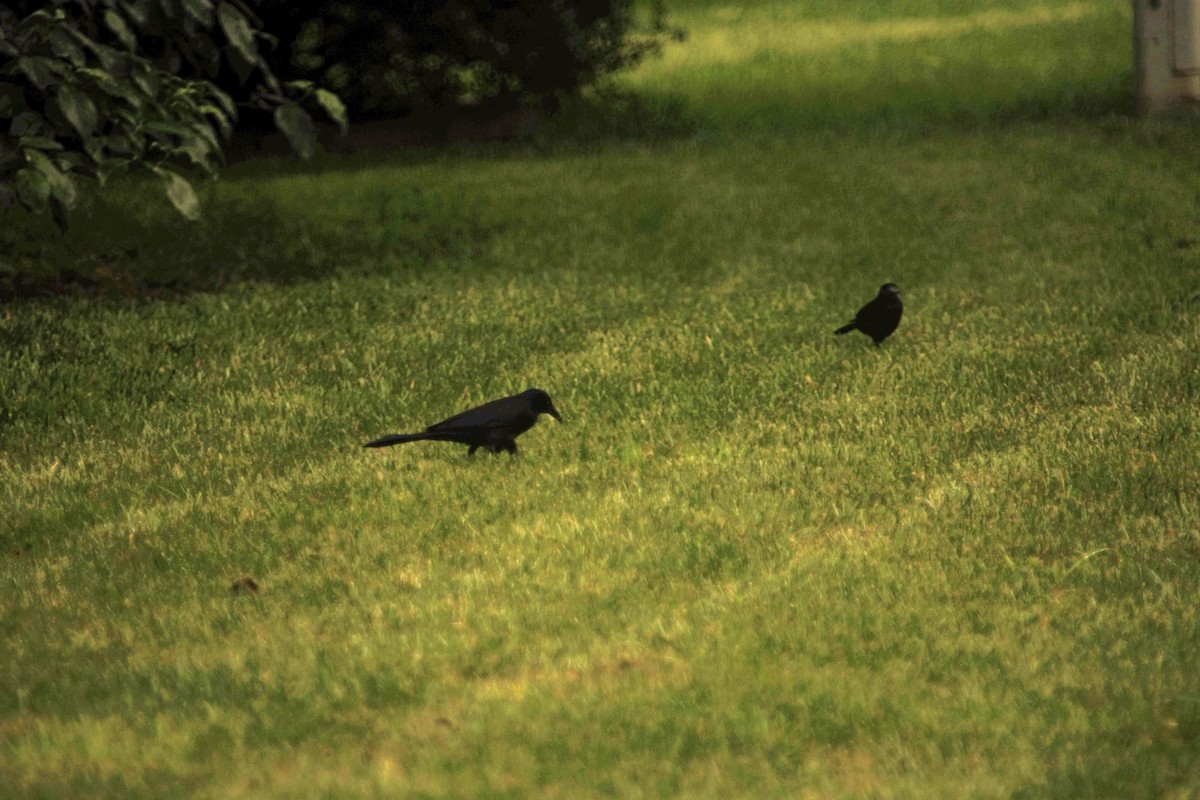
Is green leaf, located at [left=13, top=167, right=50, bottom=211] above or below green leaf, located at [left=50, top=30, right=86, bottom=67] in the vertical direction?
below

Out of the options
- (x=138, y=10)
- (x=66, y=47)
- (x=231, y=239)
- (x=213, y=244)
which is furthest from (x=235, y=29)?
(x=231, y=239)

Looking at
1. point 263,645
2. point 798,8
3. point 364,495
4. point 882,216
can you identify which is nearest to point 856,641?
point 263,645

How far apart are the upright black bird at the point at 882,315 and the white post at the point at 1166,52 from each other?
893cm

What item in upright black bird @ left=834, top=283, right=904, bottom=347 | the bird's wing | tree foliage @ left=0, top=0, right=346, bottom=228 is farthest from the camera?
upright black bird @ left=834, top=283, right=904, bottom=347

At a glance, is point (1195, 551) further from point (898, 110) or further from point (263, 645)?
point (898, 110)

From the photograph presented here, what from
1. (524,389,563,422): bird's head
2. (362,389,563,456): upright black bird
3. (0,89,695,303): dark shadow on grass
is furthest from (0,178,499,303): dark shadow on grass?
(362,389,563,456): upright black bird

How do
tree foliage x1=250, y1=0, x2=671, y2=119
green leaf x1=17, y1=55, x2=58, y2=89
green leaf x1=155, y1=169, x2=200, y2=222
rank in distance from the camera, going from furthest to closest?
tree foliage x1=250, y1=0, x2=671, y2=119 < green leaf x1=155, y1=169, x2=200, y2=222 < green leaf x1=17, y1=55, x2=58, y2=89

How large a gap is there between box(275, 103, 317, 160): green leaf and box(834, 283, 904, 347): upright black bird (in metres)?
3.48

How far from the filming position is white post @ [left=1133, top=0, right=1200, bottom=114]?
16891mm

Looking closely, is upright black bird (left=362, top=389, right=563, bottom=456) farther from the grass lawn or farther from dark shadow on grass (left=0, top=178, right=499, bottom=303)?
dark shadow on grass (left=0, top=178, right=499, bottom=303)

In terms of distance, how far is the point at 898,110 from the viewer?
1947cm

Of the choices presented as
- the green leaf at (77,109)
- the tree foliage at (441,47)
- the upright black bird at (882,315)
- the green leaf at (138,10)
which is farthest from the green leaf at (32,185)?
the tree foliage at (441,47)

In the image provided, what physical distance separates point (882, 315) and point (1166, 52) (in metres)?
9.18

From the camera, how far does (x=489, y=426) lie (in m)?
7.51
